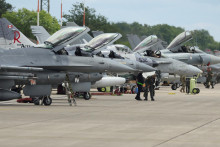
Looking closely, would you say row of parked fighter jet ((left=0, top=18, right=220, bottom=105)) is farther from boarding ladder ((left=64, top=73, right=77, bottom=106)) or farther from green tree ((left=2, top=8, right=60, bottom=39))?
green tree ((left=2, top=8, right=60, bottom=39))

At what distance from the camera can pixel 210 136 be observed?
11.8m

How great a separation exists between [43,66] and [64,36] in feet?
5.51

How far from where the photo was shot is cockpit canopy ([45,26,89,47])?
23219 millimetres

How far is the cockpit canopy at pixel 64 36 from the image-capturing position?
76.2 feet

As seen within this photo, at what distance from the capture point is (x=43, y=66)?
74.1ft

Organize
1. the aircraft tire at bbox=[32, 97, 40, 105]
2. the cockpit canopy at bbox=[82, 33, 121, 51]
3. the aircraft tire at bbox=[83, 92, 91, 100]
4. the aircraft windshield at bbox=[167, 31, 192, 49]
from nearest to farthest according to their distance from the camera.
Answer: the aircraft tire at bbox=[32, 97, 40, 105] < the cockpit canopy at bbox=[82, 33, 121, 51] < the aircraft tire at bbox=[83, 92, 91, 100] < the aircraft windshield at bbox=[167, 31, 192, 49]

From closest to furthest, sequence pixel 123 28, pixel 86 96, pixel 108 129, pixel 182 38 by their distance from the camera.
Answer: pixel 108 129 → pixel 86 96 → pixel 182 38 → pixel 123 28

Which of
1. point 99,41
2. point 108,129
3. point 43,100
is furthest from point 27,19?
point 108,129

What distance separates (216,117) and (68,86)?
25.5 ft

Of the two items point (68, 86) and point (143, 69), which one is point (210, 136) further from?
point (143, 69)

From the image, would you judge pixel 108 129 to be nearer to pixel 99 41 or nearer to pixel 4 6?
pixel 99 41

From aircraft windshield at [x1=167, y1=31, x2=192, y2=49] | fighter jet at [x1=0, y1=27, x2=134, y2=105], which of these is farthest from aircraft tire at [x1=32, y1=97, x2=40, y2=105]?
aircraft windshield at [x1=167, y1=31, x2=192, y2=49]

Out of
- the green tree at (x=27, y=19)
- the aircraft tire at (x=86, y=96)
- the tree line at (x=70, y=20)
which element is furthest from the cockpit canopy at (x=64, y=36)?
the green tree at (x=27, y=19)

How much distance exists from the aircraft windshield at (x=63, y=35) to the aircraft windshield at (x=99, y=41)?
2.14 meters
